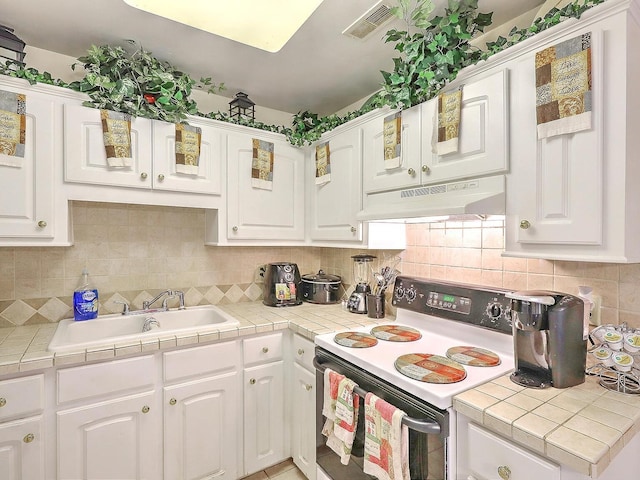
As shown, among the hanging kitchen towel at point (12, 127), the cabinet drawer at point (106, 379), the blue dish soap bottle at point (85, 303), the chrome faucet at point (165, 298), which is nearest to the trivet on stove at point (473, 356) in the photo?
the cabinet drawer at point (106, 379)

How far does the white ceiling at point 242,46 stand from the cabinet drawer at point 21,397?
63.8 inches

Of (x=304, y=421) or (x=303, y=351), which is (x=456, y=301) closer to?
(x=303, y=351)

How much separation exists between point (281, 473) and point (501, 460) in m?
1.48

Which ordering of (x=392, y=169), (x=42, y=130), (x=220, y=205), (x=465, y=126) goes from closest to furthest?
1. (x=465, y=126)
2. (x=42, y=130)
3. (x=392, y=169)
4. (x=220, y=205)

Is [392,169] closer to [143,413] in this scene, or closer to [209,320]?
[209,320]

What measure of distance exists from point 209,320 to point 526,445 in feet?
6.06

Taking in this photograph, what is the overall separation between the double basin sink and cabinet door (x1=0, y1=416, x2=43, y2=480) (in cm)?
32

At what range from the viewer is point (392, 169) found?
1.74 metres

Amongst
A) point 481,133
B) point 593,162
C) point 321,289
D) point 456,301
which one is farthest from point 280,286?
point 593,162

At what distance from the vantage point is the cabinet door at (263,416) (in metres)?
1.89

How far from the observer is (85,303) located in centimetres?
189

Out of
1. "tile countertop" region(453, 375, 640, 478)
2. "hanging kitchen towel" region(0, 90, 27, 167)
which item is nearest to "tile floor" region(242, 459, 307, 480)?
"tile countertop" region(453, 375, 640, 478)

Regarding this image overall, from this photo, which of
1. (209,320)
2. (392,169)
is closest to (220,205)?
(209,320)

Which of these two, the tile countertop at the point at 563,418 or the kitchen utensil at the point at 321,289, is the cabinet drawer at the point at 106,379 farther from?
the tile countertop at the point at 563,418
